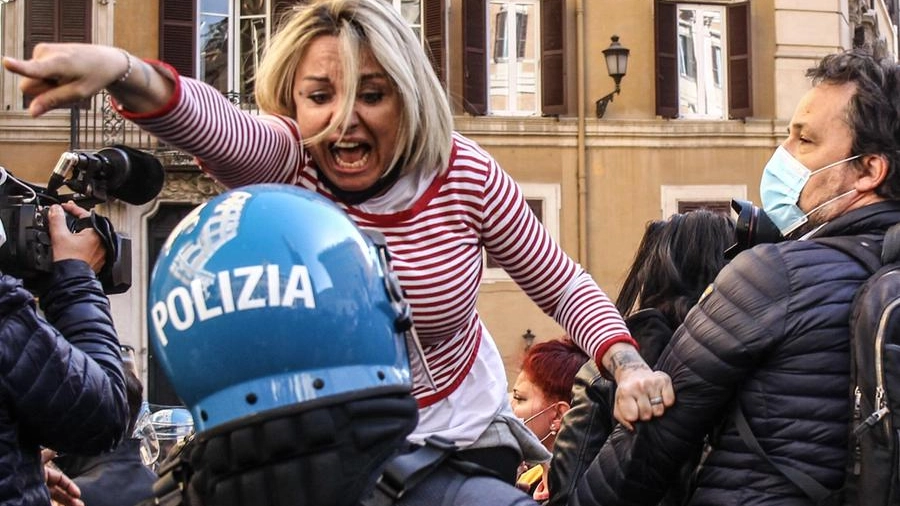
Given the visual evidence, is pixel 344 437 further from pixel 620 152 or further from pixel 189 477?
pixel 620 152

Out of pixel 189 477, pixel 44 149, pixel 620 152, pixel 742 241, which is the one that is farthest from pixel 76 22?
pixel 189 477

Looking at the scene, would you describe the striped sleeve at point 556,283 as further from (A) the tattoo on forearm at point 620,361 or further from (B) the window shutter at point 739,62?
(B) the window shutter at point 739,62

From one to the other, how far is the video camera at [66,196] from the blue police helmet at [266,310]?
1.22m

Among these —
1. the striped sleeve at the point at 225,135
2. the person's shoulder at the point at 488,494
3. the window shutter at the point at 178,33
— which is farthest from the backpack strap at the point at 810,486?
the window shutter at the point at 178,33

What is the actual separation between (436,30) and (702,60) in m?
4.11

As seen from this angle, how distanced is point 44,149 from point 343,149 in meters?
16.9

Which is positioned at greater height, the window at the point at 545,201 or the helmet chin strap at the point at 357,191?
the window at the point at 545,201

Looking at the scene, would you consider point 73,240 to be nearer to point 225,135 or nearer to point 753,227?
point 225,135

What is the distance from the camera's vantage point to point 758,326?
294 centimetres

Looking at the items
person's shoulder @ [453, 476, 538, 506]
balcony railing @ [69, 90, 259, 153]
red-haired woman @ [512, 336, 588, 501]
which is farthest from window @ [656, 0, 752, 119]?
person's shoulder @ [453, 476, 538, 506]

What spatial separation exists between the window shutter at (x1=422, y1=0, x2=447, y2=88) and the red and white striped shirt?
53.6 ft

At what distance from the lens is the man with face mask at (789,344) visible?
2.92 m

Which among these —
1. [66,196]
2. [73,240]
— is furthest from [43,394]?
[66,196]

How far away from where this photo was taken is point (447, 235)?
2.49m
